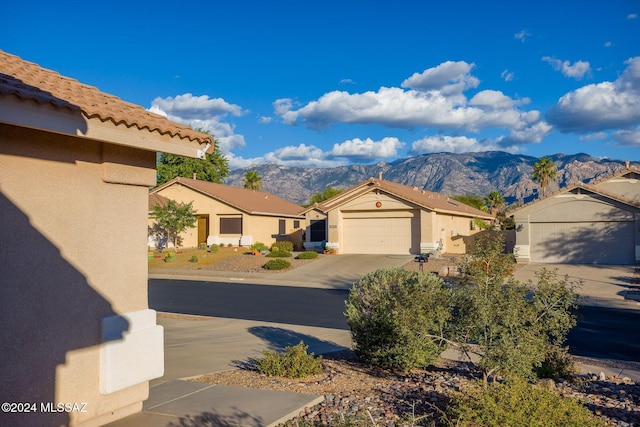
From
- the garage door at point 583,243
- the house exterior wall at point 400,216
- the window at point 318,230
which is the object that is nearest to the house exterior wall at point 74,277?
the house exterior wall at point 400,216

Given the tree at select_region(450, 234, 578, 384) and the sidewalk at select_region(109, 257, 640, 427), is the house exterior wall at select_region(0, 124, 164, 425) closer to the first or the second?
the sidewalk at select_region(109, 257, 640, 427)

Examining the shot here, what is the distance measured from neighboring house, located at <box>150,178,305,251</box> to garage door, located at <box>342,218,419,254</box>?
27.0 ft

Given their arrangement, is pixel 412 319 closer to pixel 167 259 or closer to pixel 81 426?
pixel 81 426

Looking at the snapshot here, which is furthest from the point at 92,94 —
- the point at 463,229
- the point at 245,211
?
the point at 463,229

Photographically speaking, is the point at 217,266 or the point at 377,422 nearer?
the point at 377,422

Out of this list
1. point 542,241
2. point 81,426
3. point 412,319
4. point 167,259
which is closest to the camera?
point 81,426

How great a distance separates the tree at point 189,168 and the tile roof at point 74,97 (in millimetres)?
54700

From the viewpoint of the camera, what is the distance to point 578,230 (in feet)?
104

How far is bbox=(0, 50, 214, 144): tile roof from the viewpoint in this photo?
17.0ft

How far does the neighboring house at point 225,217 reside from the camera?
137 feet

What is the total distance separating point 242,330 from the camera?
48.1 feet

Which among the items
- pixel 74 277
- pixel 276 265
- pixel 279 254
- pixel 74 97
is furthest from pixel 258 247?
pixel 74 97

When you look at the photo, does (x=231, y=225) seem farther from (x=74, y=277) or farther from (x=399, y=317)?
(x=74, y=277)

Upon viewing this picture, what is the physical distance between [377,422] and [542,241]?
2934cm
